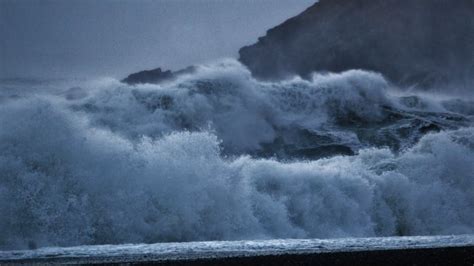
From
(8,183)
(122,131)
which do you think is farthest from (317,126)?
(8,183)

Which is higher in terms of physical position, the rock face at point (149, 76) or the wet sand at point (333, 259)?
the rock face at point (149, 76)

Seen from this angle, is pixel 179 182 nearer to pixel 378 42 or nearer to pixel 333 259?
pixel 333 259

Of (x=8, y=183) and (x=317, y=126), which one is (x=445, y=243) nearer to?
(x=8, y=183)

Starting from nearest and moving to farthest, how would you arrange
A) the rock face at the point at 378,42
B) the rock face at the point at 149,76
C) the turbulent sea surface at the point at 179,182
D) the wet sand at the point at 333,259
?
the wet sand at the point at 333,259
the turbulent sea surface at the point at 179,182
the rock face at the point at 149,76
the rock face at the point at 378,42

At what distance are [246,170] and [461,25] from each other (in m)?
50.0

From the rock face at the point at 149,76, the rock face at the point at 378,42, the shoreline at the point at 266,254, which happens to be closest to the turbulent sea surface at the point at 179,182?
the shoreline at the point at 266,254

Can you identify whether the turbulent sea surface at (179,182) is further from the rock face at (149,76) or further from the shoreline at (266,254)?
the rock face at (149,76)

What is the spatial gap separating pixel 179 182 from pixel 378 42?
50.3 meters

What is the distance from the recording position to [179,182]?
721cm

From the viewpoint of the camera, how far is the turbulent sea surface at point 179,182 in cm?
659

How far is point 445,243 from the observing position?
2.62 metres

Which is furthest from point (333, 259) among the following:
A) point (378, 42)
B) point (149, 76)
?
point (378, 42)

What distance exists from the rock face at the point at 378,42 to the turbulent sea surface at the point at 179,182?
34.8 meters

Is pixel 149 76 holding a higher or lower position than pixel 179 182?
higher
